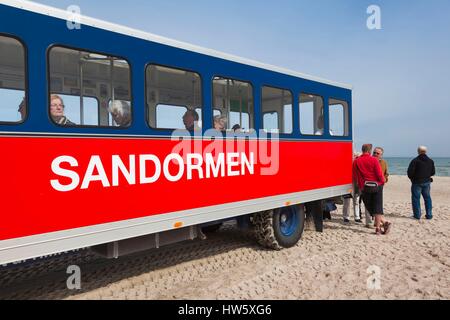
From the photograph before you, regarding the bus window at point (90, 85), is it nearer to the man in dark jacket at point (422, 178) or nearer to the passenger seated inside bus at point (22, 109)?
the passenger seated inside bus at point (22, 109)

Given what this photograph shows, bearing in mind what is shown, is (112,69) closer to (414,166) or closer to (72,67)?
(72,67)

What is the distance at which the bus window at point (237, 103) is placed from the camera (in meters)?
4.86

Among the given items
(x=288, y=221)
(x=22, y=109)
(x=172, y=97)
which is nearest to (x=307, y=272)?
(x=288, y=221)

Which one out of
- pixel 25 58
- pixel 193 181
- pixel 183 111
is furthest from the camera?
pixel 183 111

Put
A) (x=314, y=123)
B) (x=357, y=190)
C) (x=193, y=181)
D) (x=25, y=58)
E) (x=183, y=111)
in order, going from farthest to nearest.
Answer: (x=357, y=190)
(x=314, y=123)
(x=183, y=111)
(x=193, y=181)
(x=25, y=58)

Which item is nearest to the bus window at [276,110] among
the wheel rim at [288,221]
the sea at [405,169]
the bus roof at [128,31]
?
the bus roof at [128,31]

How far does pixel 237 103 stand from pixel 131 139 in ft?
6.60

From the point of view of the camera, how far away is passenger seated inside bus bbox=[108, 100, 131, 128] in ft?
11.9

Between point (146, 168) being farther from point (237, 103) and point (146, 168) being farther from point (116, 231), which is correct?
point (237, 103)

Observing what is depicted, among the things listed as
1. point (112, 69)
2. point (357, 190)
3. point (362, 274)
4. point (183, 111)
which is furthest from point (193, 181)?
point (357, 190)

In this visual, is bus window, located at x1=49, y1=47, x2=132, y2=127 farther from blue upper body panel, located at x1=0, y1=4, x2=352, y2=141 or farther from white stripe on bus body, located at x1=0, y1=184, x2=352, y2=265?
white stripe on bus body, located at x1=0, y1=184, x2=352, y2=265

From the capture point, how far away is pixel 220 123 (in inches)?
183
